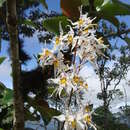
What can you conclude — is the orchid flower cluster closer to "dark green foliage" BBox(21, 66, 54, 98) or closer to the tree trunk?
the tree trunk

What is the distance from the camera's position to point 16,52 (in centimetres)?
106

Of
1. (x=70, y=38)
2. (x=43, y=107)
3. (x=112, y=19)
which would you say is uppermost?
(x=112, y=19)

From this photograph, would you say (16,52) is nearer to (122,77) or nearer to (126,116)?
(122,77)

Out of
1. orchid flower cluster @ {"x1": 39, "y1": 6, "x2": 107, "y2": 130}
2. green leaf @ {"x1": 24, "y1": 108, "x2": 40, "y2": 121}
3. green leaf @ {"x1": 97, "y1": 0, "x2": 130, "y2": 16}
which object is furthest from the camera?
green leaf @ {"x1": 24, "y1": 108, "x2": 40, "y2": 121}

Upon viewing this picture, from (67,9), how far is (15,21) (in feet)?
0.67

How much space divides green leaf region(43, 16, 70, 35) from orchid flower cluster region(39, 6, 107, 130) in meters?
0.13

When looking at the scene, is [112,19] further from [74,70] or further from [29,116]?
[29,116]

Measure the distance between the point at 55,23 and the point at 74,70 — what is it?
22 centimetres

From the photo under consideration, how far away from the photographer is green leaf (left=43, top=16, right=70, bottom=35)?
3.93 ft

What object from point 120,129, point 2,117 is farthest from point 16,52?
point 120,129

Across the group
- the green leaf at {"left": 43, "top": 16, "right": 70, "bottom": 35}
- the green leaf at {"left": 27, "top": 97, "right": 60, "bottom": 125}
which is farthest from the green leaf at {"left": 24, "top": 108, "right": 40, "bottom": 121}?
the green leaf at {"left": 43, "top": 16, "right": 70, "bottom": 35}

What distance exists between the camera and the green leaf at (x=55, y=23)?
1199mm

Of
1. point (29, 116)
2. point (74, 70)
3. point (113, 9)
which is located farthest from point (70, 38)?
point (29, 116)

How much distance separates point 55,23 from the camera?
3.97 feet
